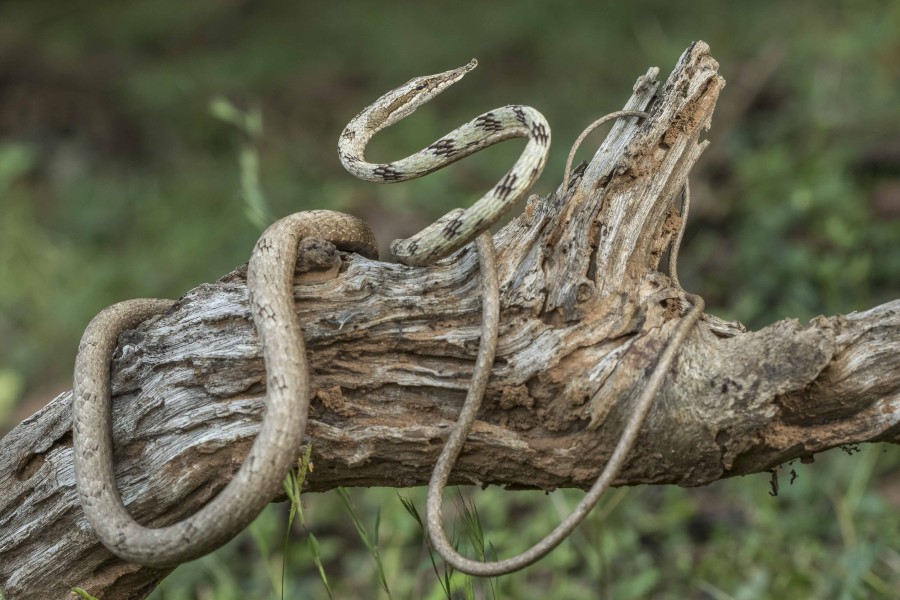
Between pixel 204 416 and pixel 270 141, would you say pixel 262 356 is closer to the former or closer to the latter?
pixel 204 416

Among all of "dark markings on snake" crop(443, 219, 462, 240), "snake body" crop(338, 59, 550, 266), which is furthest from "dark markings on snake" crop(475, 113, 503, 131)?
"dark markings on snake" crop(443, 219, 462, 240)

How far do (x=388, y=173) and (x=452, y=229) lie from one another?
1.56 ft

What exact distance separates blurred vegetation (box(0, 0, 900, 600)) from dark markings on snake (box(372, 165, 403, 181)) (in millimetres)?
1031

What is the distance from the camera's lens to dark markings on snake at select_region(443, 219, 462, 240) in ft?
10.00

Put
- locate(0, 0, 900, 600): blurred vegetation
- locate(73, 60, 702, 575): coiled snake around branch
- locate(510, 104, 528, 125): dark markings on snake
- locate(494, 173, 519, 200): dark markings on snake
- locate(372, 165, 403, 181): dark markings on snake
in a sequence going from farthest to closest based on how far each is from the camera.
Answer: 1. locate(0, 0, 900, 600): blurred vegetation
2. locate(372, 165, 403, 181): dark markings on snake
3. locate(510, 104, 528, 125): dark markings on snake
4. locate(494, 173, 519, 200): dark markings on snake
5. locate(73, 60, 702, 575): coiled snake around branch

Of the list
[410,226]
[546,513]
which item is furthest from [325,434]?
[410,226]

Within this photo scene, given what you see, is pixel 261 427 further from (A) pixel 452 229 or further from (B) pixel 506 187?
(B) pixel 506 187

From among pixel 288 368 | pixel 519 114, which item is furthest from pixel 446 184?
pixel 288 368

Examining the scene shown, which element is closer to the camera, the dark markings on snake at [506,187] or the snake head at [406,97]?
the dark markings on snake at [506,187]

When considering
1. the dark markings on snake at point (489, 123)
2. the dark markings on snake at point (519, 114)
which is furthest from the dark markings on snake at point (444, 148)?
the dark markings on snake at point (519, 114)

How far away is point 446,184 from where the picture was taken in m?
8.62

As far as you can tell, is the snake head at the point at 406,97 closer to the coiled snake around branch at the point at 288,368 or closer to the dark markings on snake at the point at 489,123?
the coiled snake around branch at the point at 288,368

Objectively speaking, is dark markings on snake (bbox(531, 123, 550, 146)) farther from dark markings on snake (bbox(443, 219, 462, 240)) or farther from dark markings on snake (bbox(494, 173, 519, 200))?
dark markings on snake (bbox(443, 219, 462, 240))

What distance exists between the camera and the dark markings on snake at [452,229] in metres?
3.05
